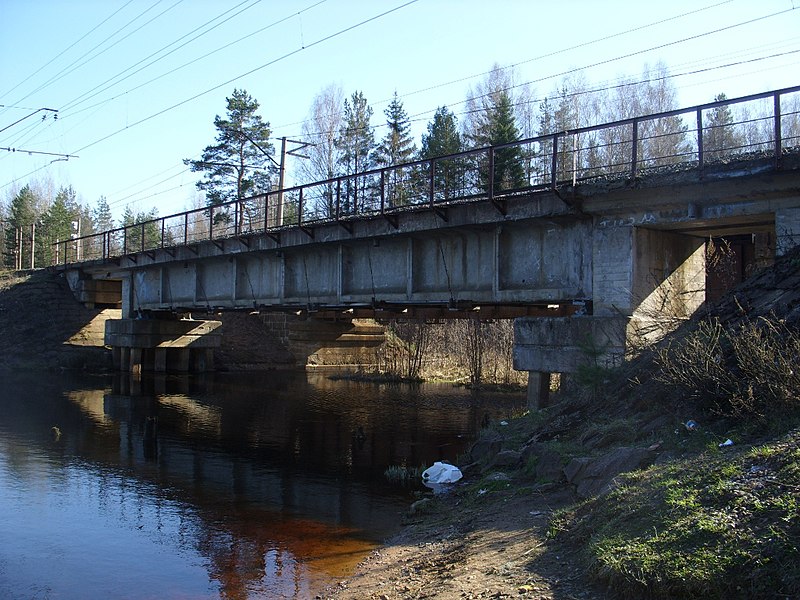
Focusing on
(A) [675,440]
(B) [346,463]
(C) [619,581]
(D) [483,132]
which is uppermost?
(D) [483,132]

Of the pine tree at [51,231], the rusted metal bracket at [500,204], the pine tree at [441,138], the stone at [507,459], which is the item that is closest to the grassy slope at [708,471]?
the stone at [507,459]

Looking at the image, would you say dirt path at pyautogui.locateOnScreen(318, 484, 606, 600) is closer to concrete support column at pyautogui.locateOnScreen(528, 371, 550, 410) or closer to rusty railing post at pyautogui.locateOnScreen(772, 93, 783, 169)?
concrete support column at pyautogui.locateOnScreen(528, 371, 550, 410)

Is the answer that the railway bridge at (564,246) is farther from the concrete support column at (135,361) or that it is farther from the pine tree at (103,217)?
the pine tree at (103,217)

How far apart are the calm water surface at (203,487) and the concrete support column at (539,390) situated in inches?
85.1

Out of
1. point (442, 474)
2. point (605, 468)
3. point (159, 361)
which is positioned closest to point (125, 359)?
point (159, 361)

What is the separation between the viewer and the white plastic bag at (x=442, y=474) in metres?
12.5

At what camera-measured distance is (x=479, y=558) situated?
7191 millimetres

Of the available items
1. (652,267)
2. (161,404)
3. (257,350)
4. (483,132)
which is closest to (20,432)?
(161,404)

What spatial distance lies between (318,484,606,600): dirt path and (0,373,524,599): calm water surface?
0.61 meters

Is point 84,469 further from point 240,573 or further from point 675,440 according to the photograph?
point 675,440

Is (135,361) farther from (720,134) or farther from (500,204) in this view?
(720,134)

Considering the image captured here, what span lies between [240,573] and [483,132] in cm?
4216

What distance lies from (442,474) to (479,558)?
5494 mm

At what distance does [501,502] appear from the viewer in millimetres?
9297
